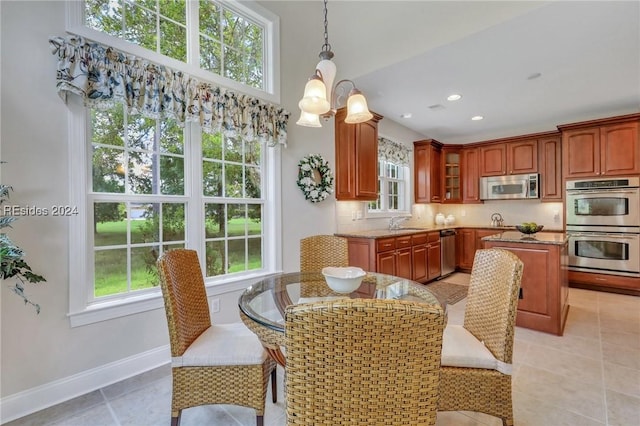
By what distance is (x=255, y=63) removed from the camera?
3.06 meters

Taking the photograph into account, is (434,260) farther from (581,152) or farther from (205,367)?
(205,367)

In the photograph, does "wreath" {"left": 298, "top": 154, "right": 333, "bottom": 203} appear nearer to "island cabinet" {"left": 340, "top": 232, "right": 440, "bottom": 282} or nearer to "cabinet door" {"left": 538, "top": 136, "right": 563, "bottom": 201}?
"island cabinet" {"left": 340, "top": 232, "right": 440, "bottom": 282}

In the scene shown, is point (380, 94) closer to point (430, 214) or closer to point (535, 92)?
point (535, 92)

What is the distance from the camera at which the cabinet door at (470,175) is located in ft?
18.6

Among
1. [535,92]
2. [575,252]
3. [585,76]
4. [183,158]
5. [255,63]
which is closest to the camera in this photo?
[183,158]

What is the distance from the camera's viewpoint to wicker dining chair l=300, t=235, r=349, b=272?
2.60m

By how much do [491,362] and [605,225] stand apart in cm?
428

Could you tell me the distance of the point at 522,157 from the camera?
515cm

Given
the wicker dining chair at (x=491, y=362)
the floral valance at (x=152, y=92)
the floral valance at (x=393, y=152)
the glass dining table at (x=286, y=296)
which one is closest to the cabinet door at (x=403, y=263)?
the floral valance at (x=393, y=152)

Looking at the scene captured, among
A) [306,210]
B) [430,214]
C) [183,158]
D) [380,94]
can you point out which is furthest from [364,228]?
[183,158]

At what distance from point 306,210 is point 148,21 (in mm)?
2232

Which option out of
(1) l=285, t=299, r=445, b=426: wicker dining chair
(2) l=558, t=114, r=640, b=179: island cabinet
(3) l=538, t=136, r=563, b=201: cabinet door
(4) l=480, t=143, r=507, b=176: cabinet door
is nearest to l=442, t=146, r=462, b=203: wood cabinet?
(4) l=480, t=143, r=507, b=176: cabinet door

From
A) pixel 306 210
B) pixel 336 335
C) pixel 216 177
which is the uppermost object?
Result: pixel 216 177

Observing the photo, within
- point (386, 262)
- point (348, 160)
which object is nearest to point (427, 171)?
point (348, 160)
